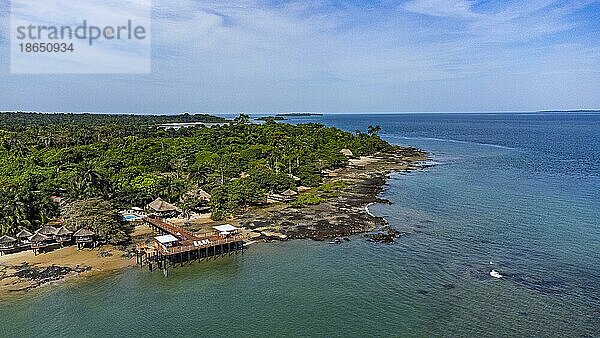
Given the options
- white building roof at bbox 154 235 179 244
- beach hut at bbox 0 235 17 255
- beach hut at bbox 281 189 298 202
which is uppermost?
beach hut at bbox 281 189 298 202

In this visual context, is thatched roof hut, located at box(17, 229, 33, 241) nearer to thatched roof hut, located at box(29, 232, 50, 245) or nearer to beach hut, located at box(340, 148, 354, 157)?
thatched roof hut, located at box(29, 232, 50, 245)

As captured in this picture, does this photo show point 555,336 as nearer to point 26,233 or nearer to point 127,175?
point 26,233

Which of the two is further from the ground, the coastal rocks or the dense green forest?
the dense green forest

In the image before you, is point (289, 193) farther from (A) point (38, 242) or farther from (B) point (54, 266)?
(B) point (54, 266)

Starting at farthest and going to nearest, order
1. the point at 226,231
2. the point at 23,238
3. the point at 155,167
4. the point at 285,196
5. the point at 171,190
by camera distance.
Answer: the point at 155,167, the point at 285,196, the point at 171,190, the point at 226,231, the point at 23,238

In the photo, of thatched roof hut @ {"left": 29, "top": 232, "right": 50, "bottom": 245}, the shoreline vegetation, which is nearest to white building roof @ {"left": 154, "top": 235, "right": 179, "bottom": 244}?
the shoreline vegetation

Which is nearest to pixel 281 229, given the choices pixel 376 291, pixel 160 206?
pixel 160 206

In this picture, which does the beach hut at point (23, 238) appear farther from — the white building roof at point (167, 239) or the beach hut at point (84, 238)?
the white building roof at point (167, 239)
